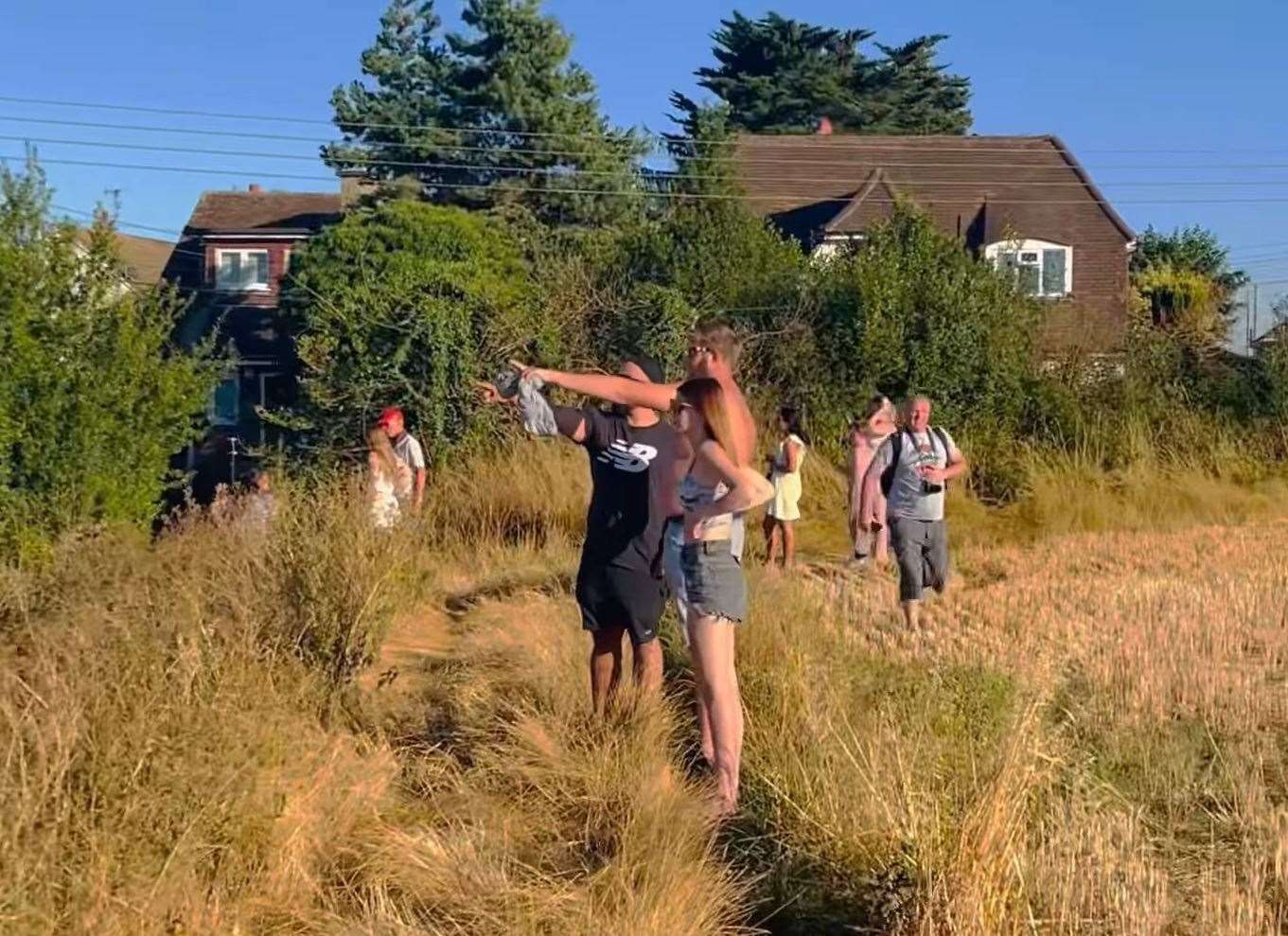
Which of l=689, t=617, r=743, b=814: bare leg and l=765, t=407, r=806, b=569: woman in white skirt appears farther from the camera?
l=765, t=407, r=806, b=569: woman in white skirt

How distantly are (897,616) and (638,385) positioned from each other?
4217mm

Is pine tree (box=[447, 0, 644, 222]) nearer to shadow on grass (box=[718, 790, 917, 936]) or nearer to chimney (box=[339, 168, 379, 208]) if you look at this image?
chimney (box=[339, 168, 379, 208])

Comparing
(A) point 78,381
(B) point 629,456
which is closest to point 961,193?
(A) point 78,381

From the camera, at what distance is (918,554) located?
30.9 feet

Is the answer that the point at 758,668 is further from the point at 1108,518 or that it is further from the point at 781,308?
the point at 781,308

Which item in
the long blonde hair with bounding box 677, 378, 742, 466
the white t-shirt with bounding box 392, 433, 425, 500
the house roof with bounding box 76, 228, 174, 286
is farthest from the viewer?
the house roof with bounding box 76, 228, 174, 286

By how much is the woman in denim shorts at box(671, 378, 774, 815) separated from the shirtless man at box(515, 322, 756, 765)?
8 cm

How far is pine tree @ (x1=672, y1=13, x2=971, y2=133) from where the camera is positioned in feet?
161

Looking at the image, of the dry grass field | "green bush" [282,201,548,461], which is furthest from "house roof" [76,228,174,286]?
the dry grass field

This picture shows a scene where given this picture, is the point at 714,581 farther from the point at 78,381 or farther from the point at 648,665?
the point at 78,381

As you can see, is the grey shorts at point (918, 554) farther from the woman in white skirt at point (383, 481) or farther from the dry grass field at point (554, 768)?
the woman in white skirt at point (383, 481)

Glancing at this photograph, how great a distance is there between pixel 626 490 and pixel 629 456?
156 millimetres

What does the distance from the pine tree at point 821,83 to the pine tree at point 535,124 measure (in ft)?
39.3

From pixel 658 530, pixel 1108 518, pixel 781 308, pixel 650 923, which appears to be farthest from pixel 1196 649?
pixel 781 308
